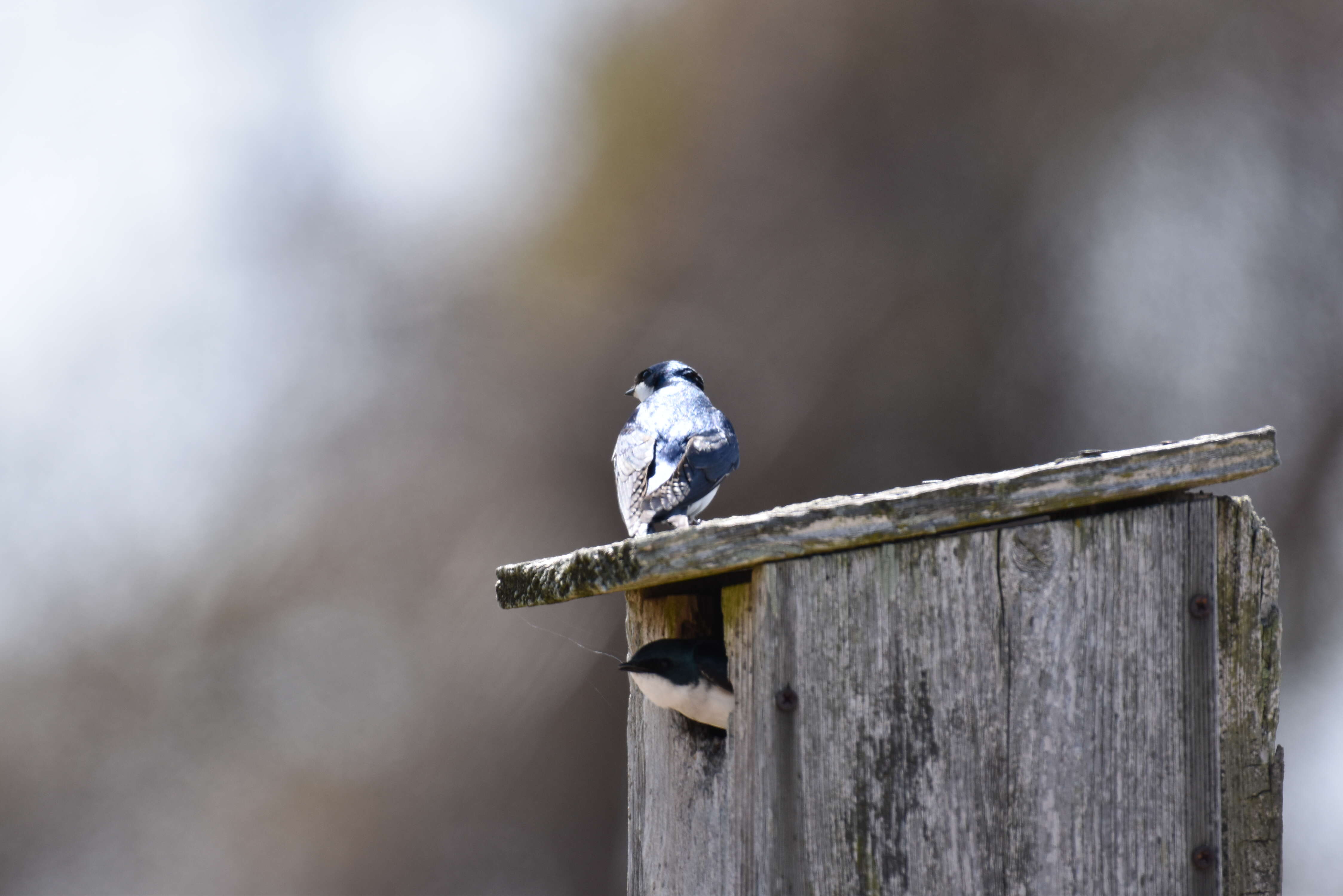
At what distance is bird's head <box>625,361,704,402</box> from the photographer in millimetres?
2525

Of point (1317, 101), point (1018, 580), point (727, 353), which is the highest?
point (1317, 101)

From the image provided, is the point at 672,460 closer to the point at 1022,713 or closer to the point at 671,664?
the point at 671,664

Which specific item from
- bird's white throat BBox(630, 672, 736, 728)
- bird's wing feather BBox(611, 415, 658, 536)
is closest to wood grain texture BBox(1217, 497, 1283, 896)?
bird's white throat BBox(630, 672, 736, 728)

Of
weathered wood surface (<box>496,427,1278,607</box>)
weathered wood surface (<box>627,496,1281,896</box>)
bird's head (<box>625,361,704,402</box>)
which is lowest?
weathered wood surface (<box>627,496,1281,896</box>)

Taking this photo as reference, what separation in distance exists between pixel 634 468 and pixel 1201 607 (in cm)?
79

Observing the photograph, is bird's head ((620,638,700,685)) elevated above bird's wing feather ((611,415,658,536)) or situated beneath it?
situated beneath

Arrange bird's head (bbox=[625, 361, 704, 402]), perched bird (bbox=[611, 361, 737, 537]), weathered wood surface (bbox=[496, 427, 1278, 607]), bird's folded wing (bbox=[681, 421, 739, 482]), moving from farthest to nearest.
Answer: bird's head (bbox=[625, 361, 704, 402]) → bird's folded wing (bbox=[681, 421, 739, 482]) → perched bird (bbox=[611, 361, 737, 537]) → weathered wood surface (bbox=[496, 427, 1278, 607])

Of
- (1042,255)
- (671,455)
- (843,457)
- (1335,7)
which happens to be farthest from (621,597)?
(1335,7)

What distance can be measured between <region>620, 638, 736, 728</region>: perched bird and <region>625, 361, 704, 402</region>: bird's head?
93cm

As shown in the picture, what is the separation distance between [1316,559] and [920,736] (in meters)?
3.31

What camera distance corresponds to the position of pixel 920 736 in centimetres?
136

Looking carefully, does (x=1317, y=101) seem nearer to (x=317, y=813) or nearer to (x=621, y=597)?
(x=621, y=597)

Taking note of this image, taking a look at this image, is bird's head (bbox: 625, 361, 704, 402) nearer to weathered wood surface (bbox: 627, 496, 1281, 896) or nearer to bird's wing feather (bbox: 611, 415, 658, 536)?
bird's wing feather (bbox: 611, 415, 658, 536)

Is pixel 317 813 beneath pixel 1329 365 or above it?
beneath
